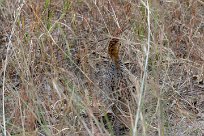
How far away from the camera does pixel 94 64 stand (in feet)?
7.14

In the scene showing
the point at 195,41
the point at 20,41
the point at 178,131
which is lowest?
the point at 178,131

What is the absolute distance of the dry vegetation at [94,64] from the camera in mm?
1729

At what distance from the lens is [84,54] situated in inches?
85.5

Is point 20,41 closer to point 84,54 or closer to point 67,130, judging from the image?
point 84,54

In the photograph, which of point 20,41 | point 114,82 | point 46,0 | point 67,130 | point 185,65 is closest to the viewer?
point 67,130

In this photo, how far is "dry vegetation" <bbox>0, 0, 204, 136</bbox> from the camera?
5.67ft

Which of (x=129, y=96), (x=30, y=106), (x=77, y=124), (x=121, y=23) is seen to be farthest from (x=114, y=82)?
(x=121, y=23)

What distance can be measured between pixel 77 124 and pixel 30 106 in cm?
18

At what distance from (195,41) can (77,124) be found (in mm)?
809

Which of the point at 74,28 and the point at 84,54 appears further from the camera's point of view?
the point at 74,28

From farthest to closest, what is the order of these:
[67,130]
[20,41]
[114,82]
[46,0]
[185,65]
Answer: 1. [46,0]
2. [185,65]
3. [20,41]
4. [114,82]
5. [67,130]

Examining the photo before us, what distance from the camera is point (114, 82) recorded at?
72.1 inches

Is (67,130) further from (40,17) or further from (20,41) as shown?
(40,17)

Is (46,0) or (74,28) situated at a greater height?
(46,0)
